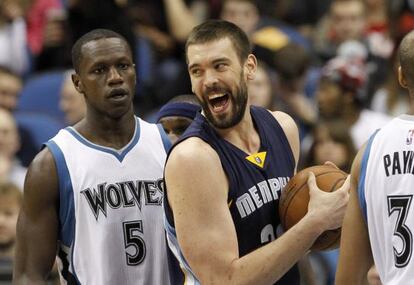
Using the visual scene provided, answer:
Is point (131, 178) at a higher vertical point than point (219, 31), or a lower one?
lower

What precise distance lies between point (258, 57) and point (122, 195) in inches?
188

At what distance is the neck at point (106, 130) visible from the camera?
5.22m

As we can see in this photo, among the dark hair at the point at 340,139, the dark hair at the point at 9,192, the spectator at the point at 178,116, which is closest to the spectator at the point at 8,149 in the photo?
the dark hair at the point at 9,192

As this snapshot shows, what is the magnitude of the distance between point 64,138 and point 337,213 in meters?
1.36

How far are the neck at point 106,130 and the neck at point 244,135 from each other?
587 millimetres

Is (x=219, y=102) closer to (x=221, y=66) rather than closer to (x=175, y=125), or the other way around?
(x=221, y=66)

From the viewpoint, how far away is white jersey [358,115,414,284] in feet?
14.3

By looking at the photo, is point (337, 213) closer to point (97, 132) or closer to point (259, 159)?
point (259, 159)

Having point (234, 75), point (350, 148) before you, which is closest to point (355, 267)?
point (234, 75)

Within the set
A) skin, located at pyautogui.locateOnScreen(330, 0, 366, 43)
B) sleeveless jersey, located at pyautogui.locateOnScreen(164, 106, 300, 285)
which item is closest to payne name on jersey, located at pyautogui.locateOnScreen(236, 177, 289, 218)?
sleeveless jersey, located at pyautogui.locateOnScreen(164, 106, 300, 285)

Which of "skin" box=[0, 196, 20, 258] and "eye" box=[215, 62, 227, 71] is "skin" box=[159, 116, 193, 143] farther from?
"skin" box=[0, 196, 20, 258]

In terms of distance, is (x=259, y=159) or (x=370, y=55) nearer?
(x=259, y=159)

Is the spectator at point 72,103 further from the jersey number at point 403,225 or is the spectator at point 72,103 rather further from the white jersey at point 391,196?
the jersey number at point 403,225

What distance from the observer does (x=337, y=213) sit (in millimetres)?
4637
